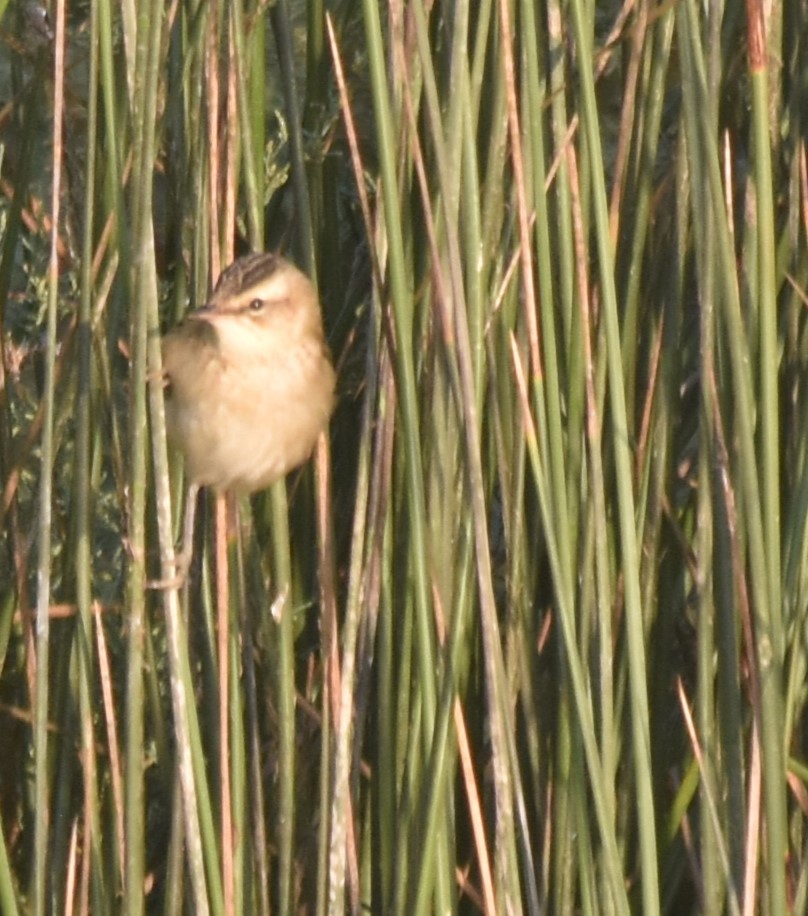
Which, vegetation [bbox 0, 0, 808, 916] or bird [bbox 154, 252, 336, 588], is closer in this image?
vegetation [bbox 0, 0, 808, 916]

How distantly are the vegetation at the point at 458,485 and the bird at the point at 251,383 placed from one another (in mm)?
39

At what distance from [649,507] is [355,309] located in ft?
1.45

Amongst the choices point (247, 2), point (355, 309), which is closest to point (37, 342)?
point (355, 309)

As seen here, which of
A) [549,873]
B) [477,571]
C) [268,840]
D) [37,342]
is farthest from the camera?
[37,342]

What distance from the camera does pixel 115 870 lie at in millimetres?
1879

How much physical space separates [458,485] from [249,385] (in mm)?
395

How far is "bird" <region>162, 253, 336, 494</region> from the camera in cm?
Result: 185

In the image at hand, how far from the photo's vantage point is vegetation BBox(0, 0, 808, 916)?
5.41 feet

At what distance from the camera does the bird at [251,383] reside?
1851 millimetres

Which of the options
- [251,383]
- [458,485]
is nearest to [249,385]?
[251,383]

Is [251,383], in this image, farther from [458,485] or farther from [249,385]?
[458,485]

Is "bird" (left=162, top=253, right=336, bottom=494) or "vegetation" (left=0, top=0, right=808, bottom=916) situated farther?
"bird" (left=162, top=253, right=336, bottom=494)

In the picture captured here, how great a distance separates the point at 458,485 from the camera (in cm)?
179

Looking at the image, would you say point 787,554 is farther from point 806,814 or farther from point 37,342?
point 37,342
